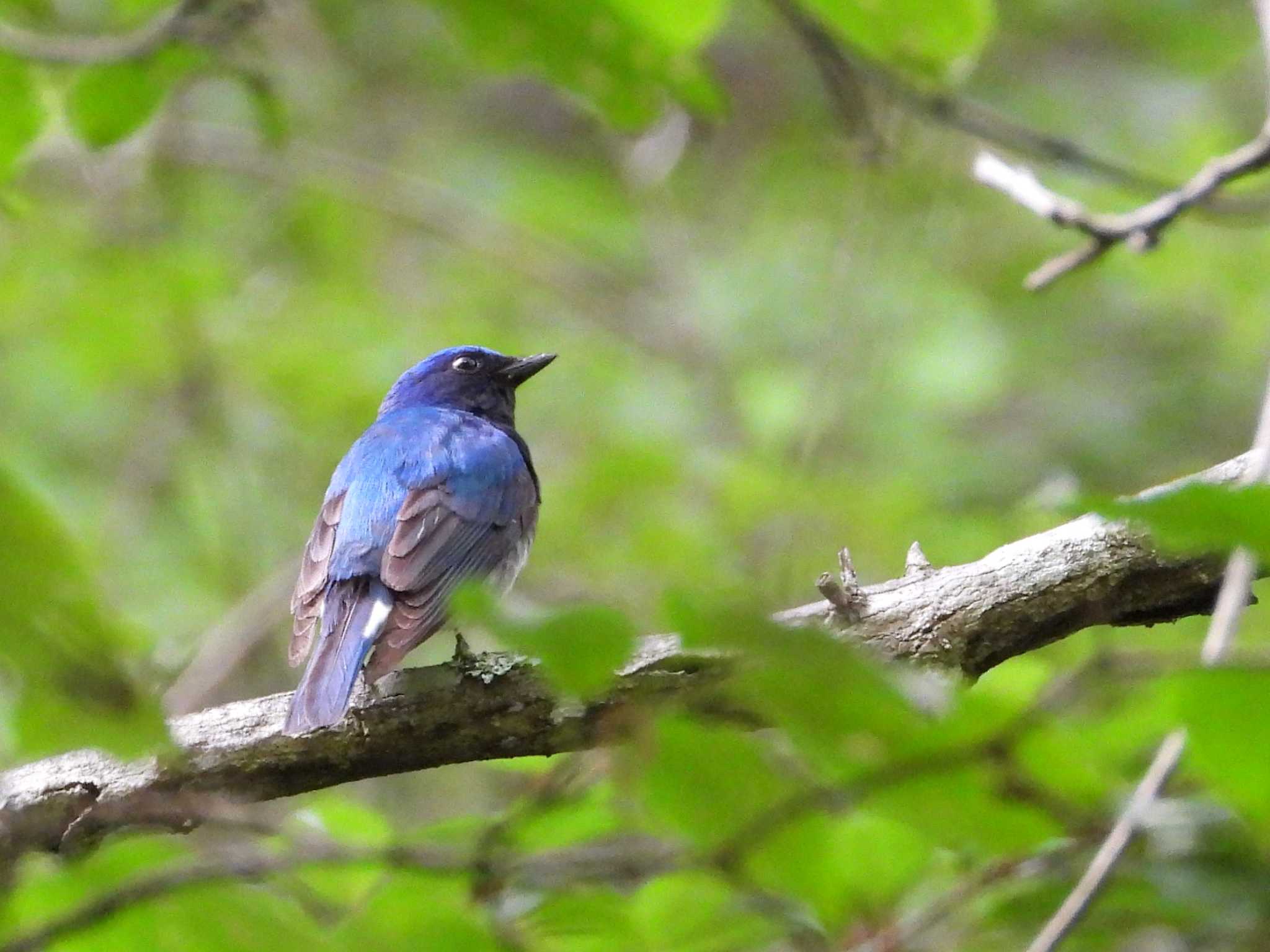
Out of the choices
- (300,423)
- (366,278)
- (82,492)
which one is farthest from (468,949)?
(366,278)

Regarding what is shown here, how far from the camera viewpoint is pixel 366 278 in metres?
9.78

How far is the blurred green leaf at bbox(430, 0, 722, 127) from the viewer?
2770mm

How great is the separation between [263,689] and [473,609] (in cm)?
700

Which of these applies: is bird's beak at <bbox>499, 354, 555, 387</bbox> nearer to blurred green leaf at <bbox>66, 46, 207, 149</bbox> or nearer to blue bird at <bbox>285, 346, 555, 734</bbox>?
blue bird at <bbox>285, 346, 555, 734</bbox>

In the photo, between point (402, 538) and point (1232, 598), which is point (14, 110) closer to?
point (402, 538)

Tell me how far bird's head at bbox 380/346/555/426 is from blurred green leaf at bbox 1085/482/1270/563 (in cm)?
512

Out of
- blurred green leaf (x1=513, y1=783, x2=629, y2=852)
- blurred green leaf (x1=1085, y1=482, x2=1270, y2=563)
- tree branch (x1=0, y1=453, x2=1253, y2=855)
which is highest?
tree branch (x1=0, y1=453, x2=1253, y2=855)

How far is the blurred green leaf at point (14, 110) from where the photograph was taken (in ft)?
9.21

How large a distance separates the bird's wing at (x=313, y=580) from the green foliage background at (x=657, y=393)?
0.49m

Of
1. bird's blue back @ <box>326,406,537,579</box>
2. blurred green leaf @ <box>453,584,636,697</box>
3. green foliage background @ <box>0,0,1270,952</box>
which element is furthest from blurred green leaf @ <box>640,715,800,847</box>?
bird's blue back @ <box>326,406,537,579</box>

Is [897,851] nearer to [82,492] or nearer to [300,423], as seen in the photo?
[300,423]

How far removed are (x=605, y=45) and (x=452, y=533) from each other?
1.98m

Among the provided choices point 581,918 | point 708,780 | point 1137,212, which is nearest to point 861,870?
point 581,918

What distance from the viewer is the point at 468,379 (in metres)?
6.17
